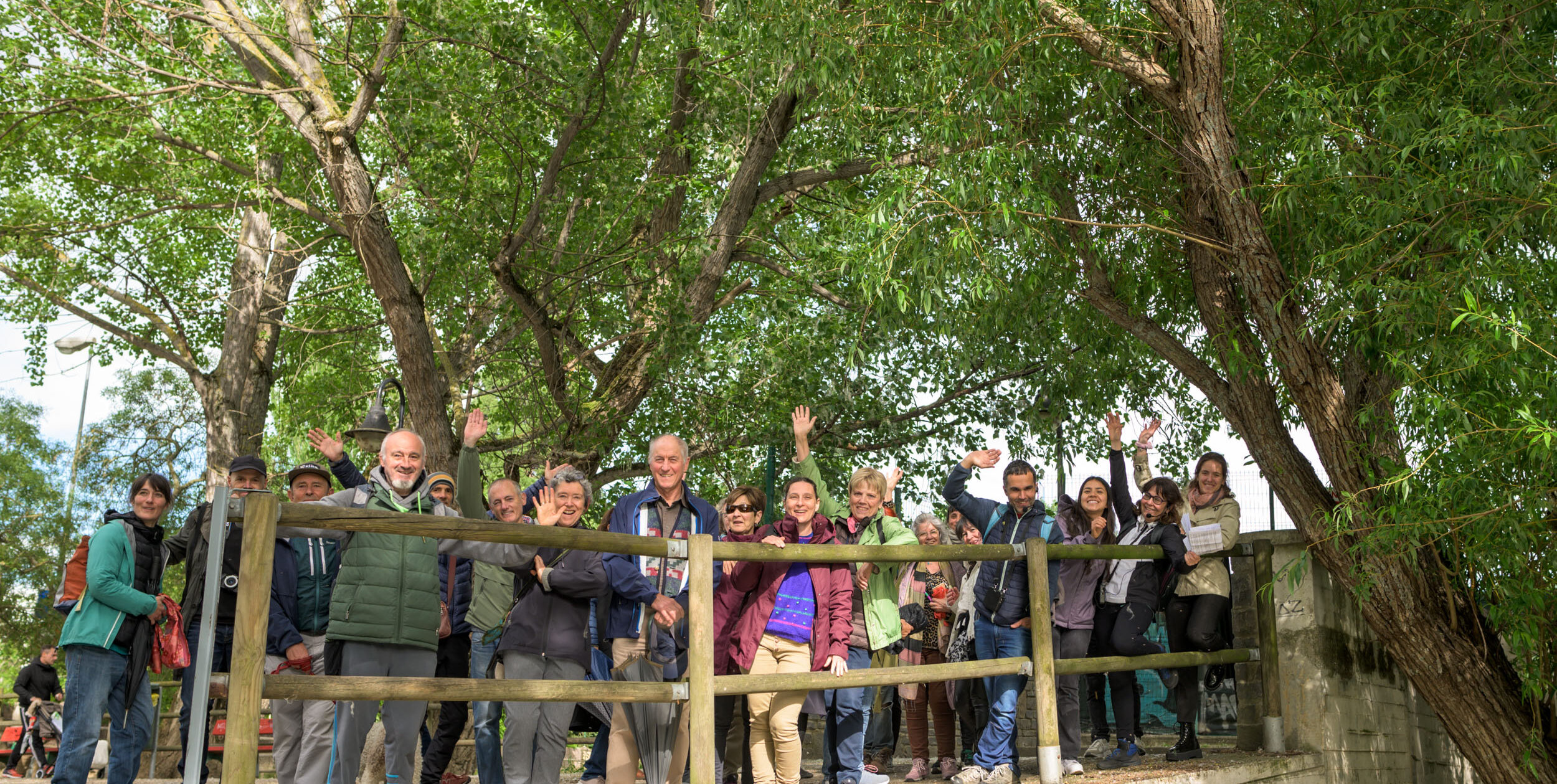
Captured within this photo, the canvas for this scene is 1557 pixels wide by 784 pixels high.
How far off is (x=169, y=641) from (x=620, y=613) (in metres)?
2.04

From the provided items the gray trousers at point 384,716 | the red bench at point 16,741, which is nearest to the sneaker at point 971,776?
the gray trousers at point 384,716

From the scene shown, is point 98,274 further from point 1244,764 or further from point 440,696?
point 1244,764

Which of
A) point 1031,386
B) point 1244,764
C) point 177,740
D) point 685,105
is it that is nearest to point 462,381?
point 685,105

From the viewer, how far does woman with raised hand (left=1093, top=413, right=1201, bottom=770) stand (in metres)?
6.37

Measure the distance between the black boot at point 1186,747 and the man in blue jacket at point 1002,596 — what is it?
1134 millimetres

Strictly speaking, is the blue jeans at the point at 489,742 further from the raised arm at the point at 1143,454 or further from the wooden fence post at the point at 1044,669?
the raised arm at the point at 1143,454

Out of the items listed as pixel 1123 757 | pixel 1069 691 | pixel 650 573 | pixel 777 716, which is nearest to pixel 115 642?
pixel 650 573

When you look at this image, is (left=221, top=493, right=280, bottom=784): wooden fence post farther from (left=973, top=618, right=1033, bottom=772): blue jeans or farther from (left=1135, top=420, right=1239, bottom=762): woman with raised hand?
(left=1135, top=420, right=1239, bottom=762): woman with raised hand

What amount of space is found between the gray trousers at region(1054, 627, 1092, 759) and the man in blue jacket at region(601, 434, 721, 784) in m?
1.89

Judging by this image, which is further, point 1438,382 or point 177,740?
point 177,740

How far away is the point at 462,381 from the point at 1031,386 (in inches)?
247

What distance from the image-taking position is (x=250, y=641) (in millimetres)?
3699

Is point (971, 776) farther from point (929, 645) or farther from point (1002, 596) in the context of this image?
point (929, 645)

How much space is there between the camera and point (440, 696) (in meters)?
3.82
